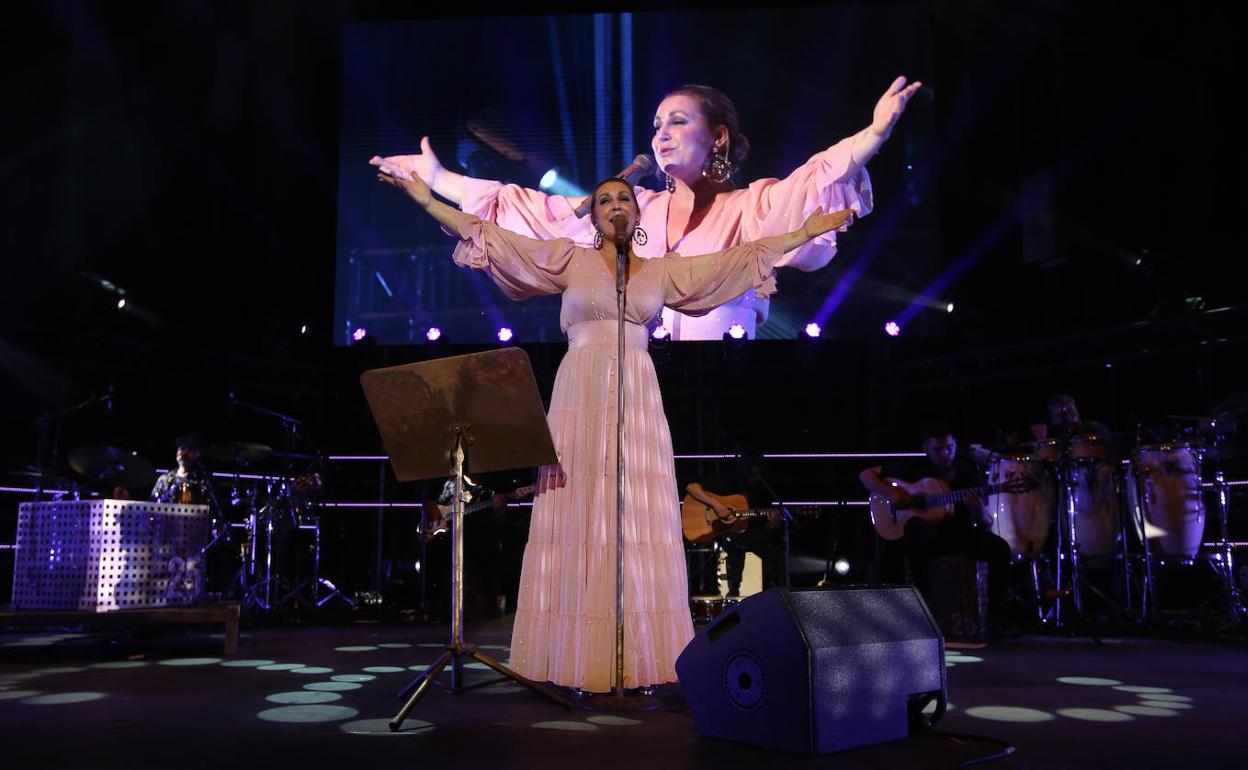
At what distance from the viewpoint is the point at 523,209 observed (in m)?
7.32

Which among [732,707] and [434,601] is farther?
[434,601]

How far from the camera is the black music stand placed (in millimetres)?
2986

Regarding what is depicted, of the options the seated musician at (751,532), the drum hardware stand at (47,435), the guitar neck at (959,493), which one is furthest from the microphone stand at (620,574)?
the drum hardware stand at (47,435)

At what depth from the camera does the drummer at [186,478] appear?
6.36 metres

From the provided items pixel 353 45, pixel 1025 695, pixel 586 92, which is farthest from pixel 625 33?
pixel 1025 695

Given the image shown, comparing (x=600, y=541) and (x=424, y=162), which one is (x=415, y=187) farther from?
(x=424, y=162)

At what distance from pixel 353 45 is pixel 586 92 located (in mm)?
2222

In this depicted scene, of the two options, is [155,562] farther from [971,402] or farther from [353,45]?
[971,402]

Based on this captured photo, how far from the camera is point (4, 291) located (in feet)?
23.6

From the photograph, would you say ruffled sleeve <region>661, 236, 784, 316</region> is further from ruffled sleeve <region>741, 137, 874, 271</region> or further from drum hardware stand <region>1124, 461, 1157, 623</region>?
drum hardware stand <region>1124, 461, 1157, 623</region>

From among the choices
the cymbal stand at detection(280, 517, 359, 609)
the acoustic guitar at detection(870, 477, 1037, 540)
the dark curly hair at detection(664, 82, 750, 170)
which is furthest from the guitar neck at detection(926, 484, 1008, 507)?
the cymbal stand at detection(280, 517, 359, 609)

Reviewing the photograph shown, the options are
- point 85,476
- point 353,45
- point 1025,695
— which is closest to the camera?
point 1025,695

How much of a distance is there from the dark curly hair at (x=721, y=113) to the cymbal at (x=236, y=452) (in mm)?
4330

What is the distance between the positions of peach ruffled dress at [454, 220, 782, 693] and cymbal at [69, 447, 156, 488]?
4080 millimetres
